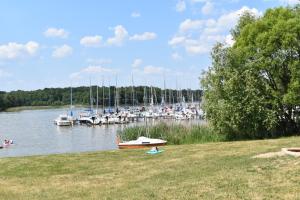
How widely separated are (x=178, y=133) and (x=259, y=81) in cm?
745

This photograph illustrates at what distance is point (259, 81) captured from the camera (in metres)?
32.8

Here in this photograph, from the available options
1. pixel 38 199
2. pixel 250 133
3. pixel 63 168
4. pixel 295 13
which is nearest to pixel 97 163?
pixel 63 168

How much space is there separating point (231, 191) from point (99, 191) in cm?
377

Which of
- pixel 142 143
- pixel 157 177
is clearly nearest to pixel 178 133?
pixel 142 143

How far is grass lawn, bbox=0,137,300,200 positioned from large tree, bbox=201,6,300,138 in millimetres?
10640

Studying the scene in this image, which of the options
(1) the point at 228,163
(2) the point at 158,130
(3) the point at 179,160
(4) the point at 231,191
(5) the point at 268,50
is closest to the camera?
(4) the point at 231,191

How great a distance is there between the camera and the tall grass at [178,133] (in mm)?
33688

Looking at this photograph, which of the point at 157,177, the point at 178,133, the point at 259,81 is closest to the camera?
the point at 157,177

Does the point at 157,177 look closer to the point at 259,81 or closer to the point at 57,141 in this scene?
the point at 259,81

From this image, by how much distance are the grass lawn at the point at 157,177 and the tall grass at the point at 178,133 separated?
485 inches

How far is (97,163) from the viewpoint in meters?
19.6

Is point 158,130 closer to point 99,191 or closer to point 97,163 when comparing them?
point 97,163

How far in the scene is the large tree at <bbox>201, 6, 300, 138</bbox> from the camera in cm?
3123

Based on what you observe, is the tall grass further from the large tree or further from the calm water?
the calm water
